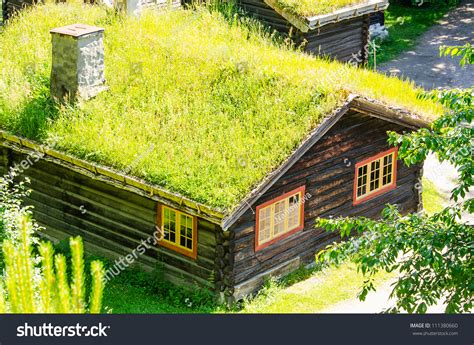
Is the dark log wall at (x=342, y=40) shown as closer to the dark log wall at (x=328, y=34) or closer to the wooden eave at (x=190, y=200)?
the dark log wall at (x=328, y=34)

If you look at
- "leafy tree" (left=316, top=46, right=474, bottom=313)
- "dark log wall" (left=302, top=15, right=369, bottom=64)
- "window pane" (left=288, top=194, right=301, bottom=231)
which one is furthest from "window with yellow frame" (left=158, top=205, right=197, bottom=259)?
"dark log wall" (left=302, top=15, right=369, bottom=64)

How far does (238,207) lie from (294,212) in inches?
113

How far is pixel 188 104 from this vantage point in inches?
818

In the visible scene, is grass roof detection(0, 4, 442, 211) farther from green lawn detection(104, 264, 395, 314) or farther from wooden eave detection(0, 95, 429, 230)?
green lawn detection(104, 264, 395, 314)

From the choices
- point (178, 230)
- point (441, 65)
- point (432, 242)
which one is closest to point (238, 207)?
point (178, 230)

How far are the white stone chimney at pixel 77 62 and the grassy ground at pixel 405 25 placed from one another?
709 inches

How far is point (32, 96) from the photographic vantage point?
2130 centimetres

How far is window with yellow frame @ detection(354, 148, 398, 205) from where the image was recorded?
22.3 meters

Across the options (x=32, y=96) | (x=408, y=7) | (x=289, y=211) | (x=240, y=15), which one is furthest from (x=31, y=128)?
(x=408, y=7)

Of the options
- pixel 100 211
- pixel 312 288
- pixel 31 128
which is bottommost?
pixel 312 288

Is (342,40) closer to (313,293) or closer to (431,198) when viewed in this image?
(431,198)

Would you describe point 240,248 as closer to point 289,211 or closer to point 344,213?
point 289,211

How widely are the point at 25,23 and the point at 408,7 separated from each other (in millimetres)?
22040

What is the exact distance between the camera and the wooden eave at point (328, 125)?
18.0 metres
